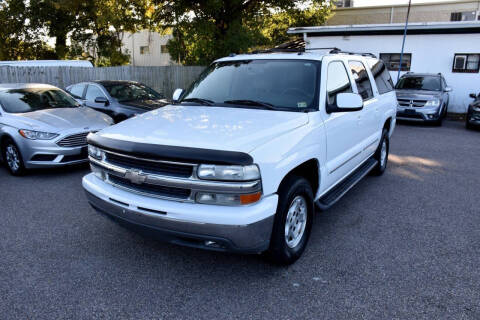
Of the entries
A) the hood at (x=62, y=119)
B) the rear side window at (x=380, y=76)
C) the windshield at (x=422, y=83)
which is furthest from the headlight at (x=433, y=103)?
the hood at (x=62, y=119)

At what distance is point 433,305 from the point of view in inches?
114

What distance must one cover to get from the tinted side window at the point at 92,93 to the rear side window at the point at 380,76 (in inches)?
270

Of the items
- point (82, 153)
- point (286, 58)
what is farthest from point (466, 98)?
point (82, 153)

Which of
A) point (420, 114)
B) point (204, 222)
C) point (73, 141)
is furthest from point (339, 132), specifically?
point (420, 114)

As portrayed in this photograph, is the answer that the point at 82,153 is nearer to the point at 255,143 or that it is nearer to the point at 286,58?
the point at 286,58

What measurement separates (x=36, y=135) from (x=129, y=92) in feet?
13.2

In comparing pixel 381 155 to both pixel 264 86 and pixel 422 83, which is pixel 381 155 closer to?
pixel 264 86

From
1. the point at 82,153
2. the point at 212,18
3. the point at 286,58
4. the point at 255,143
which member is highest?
the point at 212,18

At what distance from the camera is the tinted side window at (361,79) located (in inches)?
195

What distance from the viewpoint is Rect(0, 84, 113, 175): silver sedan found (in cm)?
633

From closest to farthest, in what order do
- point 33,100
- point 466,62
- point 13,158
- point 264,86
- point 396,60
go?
1. point 264,86
2. point 13,158
3. point 33,100
4. point 466,62
5. point 396,60

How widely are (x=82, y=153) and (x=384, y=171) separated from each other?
549 centimetres

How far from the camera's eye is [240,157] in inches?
106

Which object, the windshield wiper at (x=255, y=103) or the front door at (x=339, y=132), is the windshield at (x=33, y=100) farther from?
the front door at (x=339, y=132)
